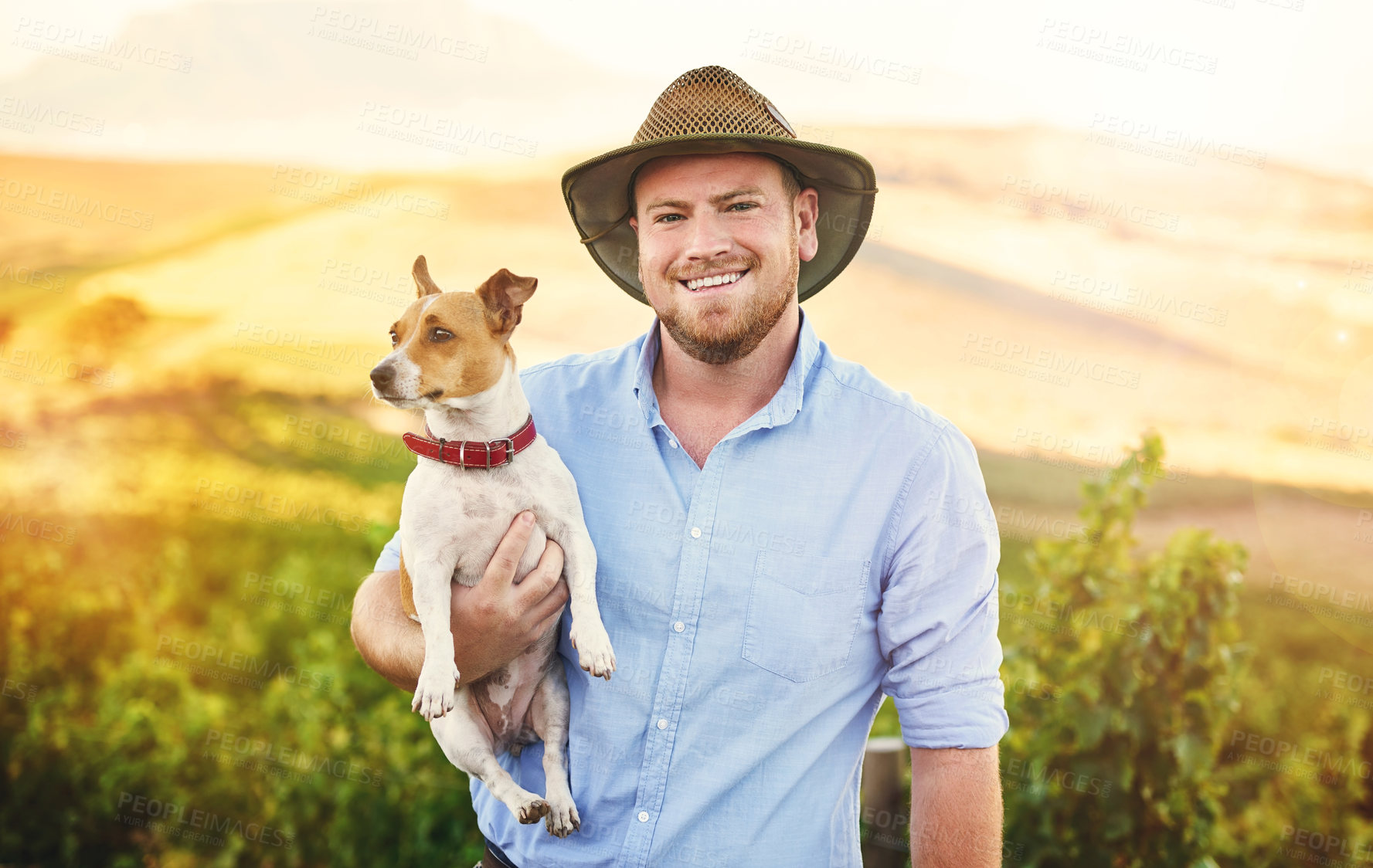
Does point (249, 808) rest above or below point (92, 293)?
below

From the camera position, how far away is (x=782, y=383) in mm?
2414

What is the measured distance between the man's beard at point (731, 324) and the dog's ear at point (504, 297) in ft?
1.27

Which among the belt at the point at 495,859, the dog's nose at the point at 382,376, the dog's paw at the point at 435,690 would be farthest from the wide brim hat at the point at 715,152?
the belt at the point at 495,859

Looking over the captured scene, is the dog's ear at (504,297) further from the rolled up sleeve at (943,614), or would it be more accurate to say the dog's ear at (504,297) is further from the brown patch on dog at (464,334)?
→ the rolled up sleeve at (943,614)

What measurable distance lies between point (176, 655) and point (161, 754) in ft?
1.50

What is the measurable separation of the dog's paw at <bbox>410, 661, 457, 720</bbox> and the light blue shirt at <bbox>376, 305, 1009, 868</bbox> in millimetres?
355

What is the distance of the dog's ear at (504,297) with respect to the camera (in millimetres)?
2352

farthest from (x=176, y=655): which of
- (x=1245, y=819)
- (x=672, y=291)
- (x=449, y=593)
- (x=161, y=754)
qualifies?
(x=1245, y=819)

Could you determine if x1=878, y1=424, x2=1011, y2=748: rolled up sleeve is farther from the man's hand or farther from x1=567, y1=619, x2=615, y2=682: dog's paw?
the man's hand

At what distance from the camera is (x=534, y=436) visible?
2.31m

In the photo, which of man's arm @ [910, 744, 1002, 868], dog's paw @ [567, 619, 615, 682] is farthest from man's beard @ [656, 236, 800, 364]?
man's arm @ [910, 744, 1002, 868]

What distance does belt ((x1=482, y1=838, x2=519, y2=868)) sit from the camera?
225 cm

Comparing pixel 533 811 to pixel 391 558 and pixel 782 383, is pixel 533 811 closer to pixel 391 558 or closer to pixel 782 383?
pixel 391 558

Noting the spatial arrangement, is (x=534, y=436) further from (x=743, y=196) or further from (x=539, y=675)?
(x=743, y=196)
